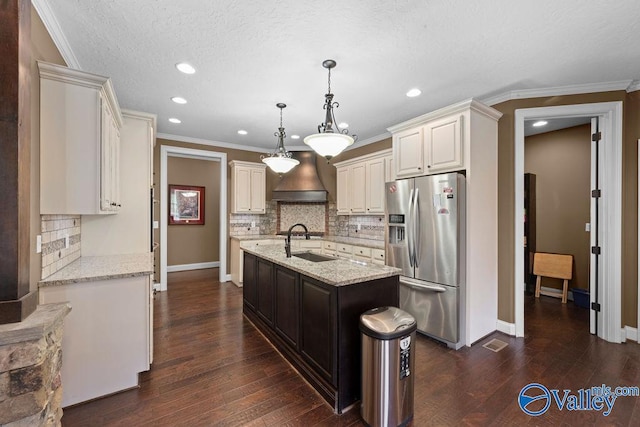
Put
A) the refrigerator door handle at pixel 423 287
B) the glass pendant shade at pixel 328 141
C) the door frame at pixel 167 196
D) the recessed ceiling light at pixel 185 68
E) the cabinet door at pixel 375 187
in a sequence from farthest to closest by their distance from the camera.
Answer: the door frame at pixel 167 196, the cabinet door at pixel 375 187, the refrigerator door handle at pixel 423 287, the recessed ceiling light at pixel 185 68, the glass pendant shade at pixel 328 141

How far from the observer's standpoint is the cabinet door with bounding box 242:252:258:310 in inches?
132

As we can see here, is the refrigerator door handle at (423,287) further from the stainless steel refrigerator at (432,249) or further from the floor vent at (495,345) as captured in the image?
the floor vent at (495,345)

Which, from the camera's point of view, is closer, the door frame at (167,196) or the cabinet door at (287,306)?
the cabinet door at (287,306)

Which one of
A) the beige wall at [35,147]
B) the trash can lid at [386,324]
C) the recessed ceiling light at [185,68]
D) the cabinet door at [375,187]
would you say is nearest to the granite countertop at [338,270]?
the trash can lid at [386,324]

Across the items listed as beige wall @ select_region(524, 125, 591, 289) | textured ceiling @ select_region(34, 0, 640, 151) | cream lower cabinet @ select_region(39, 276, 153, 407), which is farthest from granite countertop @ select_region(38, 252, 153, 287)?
beige wall @ select_region(524, 125, 591, 289)

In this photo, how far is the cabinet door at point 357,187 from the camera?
4.91m

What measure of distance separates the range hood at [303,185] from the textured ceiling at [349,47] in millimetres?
2331

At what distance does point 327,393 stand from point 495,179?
2914 millimetres

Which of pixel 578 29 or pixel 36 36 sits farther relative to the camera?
pixel 578 29

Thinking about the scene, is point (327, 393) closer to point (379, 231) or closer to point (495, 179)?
point (495, 179)

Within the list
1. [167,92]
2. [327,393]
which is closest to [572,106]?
[327,393]

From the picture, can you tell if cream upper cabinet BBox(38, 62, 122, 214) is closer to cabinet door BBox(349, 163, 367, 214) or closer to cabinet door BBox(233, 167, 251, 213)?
cabinet door BBox(233, 167, 251, 213)

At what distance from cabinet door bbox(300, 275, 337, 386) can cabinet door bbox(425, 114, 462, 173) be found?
2003 mm

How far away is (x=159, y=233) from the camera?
492cm
